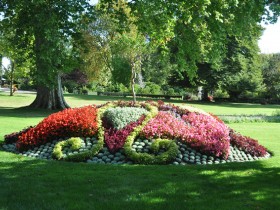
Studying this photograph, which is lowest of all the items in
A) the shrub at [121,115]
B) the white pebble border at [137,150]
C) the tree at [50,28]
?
the white pebble border at [137,150]

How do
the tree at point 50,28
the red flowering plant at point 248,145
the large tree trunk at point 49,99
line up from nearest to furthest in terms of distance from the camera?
the tree at point 50,28, the red flowering plant at point 248,145, the large tree trunk at point 49,99

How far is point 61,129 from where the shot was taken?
11727 millimetres

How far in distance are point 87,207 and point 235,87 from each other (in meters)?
52.3

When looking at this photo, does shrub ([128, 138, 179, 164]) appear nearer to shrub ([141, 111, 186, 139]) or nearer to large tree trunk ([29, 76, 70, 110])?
shrub ([141, 111, 186, 139])

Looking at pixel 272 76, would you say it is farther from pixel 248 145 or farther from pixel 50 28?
pixel 50 28

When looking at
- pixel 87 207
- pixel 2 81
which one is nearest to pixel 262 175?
pixel 87 207

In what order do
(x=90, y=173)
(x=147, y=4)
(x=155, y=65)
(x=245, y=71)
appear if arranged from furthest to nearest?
(x=155, y=65) < (x=245, y=71) < (x=147, y=4) < (x=90, y=173)

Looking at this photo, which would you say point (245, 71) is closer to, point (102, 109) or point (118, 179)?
point (102, 109)

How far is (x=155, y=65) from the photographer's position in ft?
271

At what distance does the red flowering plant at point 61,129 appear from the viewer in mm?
11398

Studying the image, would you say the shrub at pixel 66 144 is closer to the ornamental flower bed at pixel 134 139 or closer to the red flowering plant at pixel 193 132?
the ornamental flower bed at pixel 134 139

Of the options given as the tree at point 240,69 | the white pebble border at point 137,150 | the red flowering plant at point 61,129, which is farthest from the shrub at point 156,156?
the tree at point 240,69

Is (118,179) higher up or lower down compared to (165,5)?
lower down

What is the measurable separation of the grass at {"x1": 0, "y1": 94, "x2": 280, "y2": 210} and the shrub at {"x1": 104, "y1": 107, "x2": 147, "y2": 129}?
2264 mm
